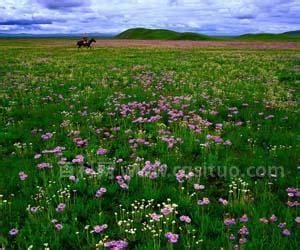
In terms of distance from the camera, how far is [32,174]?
8.91 metres

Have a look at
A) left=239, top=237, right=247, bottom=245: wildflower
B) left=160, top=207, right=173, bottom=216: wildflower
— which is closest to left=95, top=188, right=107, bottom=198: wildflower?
left=160, top=207, right=173, bottom=216: wildflower

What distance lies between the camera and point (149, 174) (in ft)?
27.1

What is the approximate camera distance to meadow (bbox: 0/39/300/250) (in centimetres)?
638

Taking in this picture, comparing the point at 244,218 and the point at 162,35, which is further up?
the point at 162,35

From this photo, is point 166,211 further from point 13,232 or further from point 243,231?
point 13,232

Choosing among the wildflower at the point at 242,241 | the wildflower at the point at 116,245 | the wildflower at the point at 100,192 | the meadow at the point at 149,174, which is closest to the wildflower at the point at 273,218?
the meadow at the point at 149,174

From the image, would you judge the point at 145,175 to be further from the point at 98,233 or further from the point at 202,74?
the point at 202,74

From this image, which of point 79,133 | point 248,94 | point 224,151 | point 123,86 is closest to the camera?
point 224,151

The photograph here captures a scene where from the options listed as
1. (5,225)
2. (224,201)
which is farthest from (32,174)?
(224,201)

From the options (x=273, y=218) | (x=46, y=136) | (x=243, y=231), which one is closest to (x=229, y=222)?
(x=243, y=231)

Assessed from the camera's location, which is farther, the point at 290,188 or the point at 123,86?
the point at 123,86

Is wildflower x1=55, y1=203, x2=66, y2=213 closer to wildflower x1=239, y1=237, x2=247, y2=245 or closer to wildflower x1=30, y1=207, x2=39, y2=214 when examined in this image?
wildflower x1=30, y1=207, x2=39, y2=214

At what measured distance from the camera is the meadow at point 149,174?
6.38m

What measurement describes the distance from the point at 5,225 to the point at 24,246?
0.87 m
